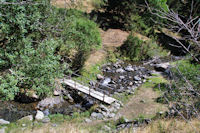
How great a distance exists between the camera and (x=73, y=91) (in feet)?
40.3

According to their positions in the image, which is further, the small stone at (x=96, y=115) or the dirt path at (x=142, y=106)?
the dirt path at (x=142, y=106)

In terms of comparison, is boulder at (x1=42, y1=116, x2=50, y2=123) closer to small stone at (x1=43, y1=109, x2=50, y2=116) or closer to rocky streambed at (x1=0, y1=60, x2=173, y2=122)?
rocky streambed at (x1=0, y1=60, x2=173, y2=122)

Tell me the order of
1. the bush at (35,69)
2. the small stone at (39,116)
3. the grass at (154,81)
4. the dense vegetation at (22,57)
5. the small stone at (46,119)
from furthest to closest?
the grass at (154,81)
the small stone at (39,116)
the small stone at (46,119)
the bush at (35,69)
the dense vegetation at (22,57)

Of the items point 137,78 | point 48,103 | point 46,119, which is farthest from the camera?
point 137,78

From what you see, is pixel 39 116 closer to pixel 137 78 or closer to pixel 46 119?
pixel 46 119

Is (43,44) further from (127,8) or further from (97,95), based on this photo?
(127,8)

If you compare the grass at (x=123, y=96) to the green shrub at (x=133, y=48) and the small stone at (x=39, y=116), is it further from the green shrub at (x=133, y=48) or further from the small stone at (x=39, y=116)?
the green shrub at (x=133, y=48)

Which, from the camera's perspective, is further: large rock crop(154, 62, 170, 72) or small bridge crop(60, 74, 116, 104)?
large rock crop(154, 62, 170, 72)

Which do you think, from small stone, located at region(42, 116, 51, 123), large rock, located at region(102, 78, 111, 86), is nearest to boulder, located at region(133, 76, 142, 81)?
large rock, located at region(102, 78, 111, 86)

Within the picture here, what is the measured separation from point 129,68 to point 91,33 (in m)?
4.65

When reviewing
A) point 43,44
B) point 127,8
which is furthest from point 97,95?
point 127,8

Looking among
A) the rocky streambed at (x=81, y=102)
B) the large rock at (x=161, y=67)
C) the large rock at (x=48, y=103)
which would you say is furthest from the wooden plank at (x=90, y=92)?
the large rock at (x=161, y=67)

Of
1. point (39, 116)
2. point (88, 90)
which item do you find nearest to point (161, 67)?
point (88, 90)

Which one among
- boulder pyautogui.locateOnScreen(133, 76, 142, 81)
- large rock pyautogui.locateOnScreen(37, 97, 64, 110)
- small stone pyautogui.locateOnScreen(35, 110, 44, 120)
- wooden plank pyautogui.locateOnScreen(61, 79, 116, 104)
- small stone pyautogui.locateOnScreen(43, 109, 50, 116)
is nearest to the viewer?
small stone pyautogui.locateOnScreen(35, 110, 44, 120)
